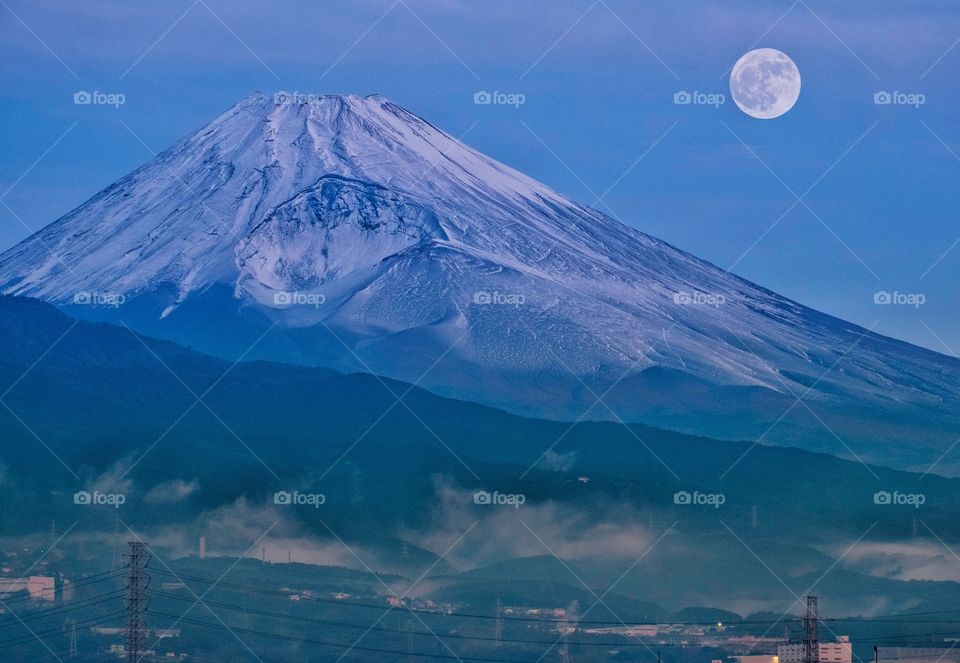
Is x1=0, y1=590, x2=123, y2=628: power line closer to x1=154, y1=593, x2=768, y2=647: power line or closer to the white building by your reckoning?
x1=154, y1=593, x2=768, y2=647: power line

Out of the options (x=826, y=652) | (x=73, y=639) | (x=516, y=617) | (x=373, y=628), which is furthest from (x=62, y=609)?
(x=826, y=652)

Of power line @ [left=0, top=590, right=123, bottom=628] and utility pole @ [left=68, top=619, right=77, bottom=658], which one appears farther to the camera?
power line @ [left=0, top=590, right=123, bottom=628]

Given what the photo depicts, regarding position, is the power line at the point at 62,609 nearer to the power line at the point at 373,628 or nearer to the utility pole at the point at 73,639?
the utility pole at the point at 73,639

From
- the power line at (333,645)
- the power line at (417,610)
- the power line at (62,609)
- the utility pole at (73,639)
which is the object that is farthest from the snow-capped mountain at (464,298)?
the utility pole at (73,639)

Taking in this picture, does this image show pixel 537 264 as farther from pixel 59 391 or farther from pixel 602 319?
pixel 59 391

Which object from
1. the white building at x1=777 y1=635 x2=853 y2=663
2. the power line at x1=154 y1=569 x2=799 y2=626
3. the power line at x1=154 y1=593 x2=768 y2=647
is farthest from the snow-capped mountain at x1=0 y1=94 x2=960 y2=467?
the white building at x1=777 y1=635 x2=853 y2=663

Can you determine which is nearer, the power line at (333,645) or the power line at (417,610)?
the power line at (333,645)

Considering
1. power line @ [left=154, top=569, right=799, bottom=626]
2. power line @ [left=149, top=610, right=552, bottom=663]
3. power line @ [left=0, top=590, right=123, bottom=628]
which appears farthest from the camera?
power line @ [left=154, top=569, right=799, bottom=626]

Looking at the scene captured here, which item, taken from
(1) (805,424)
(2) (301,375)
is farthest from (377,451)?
(1) (805,424)

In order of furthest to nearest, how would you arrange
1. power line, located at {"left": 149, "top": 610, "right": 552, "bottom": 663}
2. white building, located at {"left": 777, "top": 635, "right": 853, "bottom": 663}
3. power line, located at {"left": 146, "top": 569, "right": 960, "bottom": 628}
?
power line, located at {"left": 146, "top": 569, "right": 960, "bottom": 628} → power line, located at {"left": 149, "top": 610, "right": 552, "bottom": 663} → white building, located at {"left": 777, "top": 635, "right": 853, "bottom": 663}
